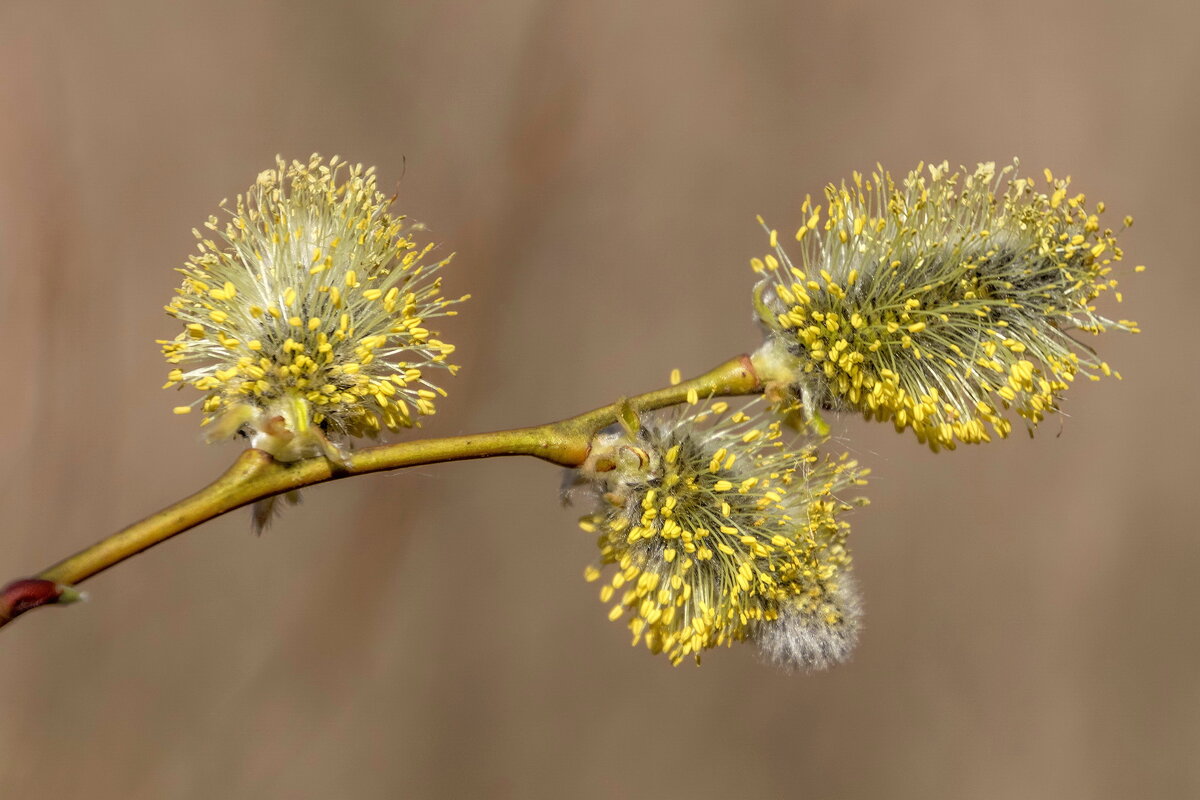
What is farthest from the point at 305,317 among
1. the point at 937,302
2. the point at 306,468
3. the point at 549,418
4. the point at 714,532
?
the point at 549,418

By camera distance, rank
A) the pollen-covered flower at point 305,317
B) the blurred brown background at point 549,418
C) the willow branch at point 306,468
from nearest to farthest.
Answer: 1. the willow branch at point 306,468
2. the pollen-covered flower at point 305,317
3. the blurred brown background at point 549,418

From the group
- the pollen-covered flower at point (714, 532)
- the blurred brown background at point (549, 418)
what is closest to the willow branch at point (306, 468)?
the pollen-covered flower at point (714, 532)

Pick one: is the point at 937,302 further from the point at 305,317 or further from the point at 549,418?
the point at 549,418

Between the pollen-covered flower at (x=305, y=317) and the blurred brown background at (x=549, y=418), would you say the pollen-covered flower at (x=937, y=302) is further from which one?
the blurred brown background at (x=549, y=418)

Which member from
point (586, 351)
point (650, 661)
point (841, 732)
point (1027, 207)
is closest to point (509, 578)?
point (650, 661)

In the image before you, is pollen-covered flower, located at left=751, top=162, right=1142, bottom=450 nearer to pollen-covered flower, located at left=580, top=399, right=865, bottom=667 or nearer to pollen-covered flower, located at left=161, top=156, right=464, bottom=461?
pollen-covered flower, located at left=580, top=399, right=865, bottom=667
